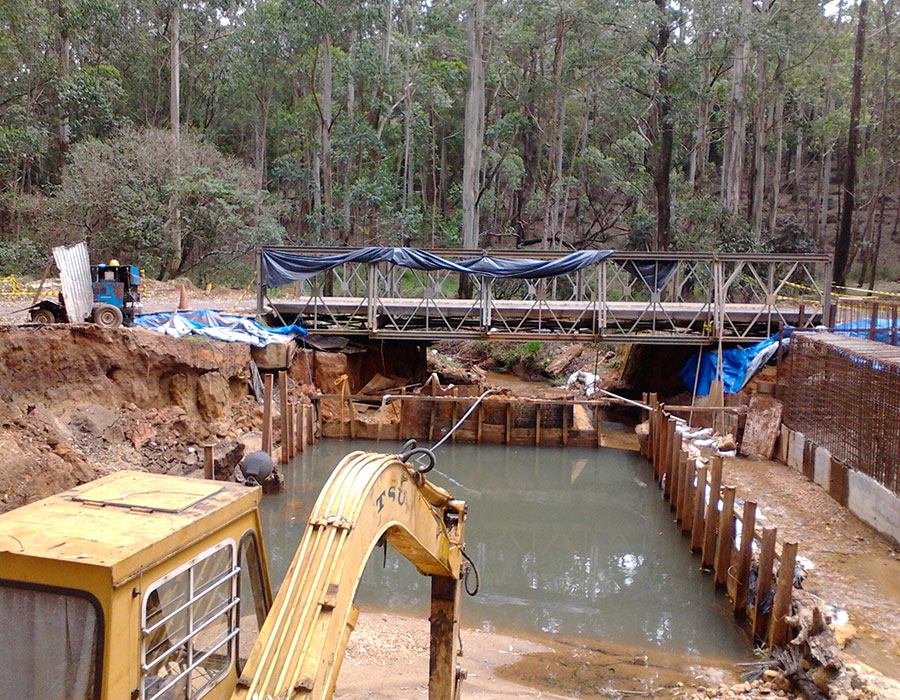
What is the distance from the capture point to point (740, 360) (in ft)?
68.8

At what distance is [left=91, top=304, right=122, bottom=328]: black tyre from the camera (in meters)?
16.5

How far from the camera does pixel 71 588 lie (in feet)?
9.92

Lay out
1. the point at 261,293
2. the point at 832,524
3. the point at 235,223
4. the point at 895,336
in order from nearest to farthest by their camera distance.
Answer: the point at 832,524, the point at 895,336, the point at 261,293, the point at 235,223

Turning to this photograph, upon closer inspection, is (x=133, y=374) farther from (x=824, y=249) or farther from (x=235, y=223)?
(x=824, y=249)

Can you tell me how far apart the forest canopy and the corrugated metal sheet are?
12148 millimetres

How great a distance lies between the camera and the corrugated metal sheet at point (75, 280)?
15805 millimetres

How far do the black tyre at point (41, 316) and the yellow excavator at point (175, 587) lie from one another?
1330 centimetres

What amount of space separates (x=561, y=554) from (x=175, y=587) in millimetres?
11287

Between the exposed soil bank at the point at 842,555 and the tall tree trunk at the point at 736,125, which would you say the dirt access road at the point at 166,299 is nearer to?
the exposed soil bank at the point at 842,555

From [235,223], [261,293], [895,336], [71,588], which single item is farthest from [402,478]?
[235,223]

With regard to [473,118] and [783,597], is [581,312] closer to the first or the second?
[473,118]

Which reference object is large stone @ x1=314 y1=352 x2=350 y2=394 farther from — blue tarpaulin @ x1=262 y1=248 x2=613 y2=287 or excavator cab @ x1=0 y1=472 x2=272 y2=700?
excavator cab @ x1=0 y1=472 x2=272 y2=700

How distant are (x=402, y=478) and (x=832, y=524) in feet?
34.4

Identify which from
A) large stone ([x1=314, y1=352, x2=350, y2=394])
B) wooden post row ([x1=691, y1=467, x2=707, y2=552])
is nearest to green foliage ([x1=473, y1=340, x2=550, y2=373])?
large stone ([x1=314, y1=352, x2=350, y2=394])
